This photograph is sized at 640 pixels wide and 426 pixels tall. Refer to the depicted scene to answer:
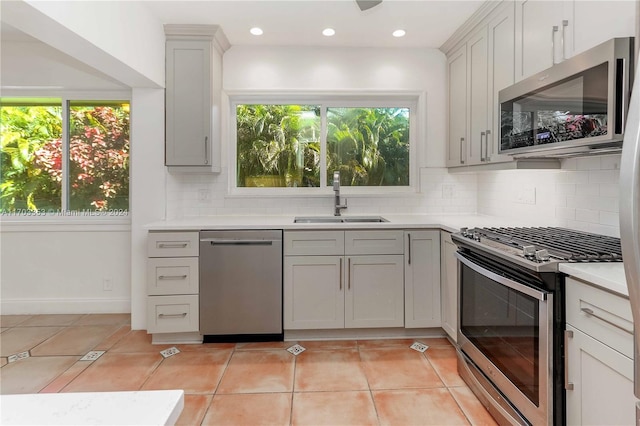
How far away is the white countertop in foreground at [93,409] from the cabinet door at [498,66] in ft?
7.84

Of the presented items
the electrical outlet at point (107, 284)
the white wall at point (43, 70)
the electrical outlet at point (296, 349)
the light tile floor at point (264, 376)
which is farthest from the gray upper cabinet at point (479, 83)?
the electrical outlet at point (107, 284)

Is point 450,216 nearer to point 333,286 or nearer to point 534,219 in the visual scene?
point 534,219

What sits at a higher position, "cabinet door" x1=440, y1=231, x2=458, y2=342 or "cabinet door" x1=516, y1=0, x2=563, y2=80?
"cabinet door" x1=516, y1=0, x2=563, y2=80

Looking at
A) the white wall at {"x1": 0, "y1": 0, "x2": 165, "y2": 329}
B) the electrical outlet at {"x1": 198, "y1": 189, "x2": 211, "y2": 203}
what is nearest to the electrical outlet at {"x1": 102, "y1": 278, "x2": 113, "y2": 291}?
the white wall at {"x1": 0, "y1": 0, "x2": 165, "y2": 329}

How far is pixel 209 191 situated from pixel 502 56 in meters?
2.58

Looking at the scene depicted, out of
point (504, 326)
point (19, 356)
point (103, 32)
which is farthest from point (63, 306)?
point (504, 326)

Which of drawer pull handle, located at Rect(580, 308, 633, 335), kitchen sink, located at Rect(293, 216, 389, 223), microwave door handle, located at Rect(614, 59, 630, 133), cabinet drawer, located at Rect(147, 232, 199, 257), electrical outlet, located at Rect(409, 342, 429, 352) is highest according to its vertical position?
microwave door handle, located at Rect(614, 59, 630, 133)

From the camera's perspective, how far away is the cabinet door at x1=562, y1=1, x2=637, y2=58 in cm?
148

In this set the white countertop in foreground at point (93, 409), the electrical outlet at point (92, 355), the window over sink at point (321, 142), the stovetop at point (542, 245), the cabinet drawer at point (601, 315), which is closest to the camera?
the white countertop in foreground at point (93, 409)

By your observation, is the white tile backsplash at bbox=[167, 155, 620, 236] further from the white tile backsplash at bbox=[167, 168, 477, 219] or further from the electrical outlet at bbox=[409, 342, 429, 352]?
the electrical outlet at bbox=[409, 342, 429, 352]

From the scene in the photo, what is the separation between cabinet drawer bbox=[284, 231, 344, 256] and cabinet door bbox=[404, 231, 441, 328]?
0.54 meters

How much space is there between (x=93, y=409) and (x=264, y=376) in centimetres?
190

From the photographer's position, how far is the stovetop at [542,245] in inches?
59.9

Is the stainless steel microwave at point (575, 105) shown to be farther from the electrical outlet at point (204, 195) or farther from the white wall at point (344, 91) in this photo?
the electrical outlet at point (204, 195)
